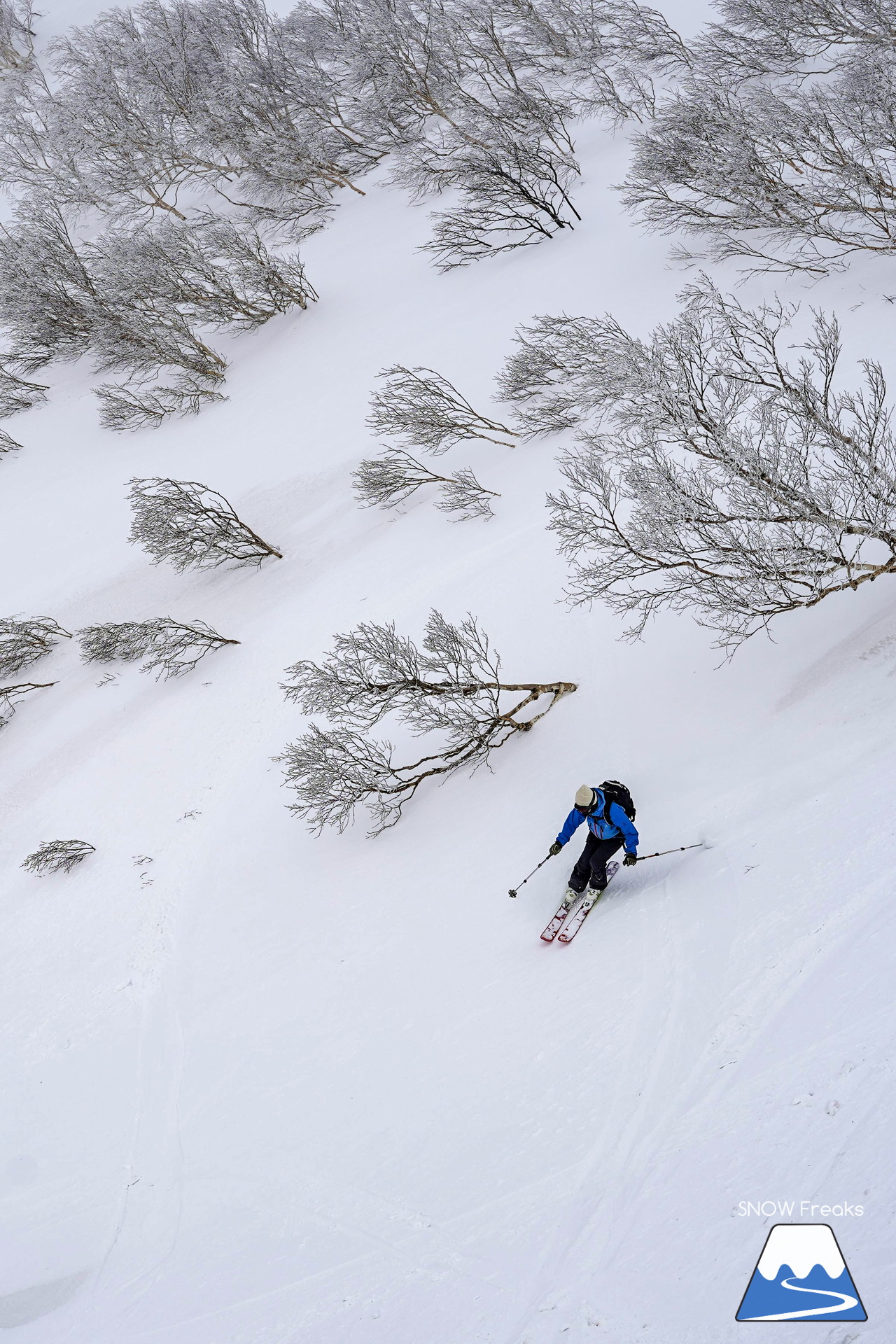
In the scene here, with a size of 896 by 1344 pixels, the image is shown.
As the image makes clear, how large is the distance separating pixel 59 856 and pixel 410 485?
6.37m

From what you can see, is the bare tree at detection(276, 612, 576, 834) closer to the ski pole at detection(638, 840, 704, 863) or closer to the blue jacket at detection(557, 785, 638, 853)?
the blue jacket at detection(557, 785, 638, 853)

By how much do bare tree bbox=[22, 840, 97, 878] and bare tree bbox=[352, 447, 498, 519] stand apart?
5.77m

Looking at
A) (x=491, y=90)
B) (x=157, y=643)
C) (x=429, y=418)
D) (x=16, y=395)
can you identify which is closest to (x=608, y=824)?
(x=157, y=643)

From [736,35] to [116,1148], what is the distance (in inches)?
694

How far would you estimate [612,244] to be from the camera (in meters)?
13.3

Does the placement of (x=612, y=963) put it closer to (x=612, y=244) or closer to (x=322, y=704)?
(x=322, y=704)

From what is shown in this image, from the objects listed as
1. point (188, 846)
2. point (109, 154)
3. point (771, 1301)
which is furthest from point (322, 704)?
point (109, 154)

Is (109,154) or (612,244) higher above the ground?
(109,154)

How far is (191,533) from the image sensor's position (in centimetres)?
1188

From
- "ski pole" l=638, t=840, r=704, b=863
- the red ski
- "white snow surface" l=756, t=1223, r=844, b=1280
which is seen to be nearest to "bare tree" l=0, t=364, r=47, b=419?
the red ski

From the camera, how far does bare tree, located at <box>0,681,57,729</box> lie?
12.0 meters

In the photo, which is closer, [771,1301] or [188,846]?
[771,1301]

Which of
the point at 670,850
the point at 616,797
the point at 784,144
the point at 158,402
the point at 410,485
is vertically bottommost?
the point at 670,850

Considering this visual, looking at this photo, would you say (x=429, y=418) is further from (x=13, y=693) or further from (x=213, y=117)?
(x=213, y=117)
